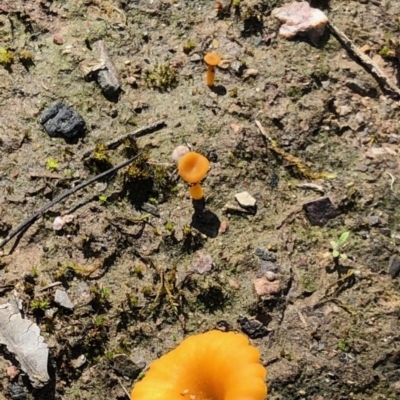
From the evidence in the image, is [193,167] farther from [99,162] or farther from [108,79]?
[108,79]

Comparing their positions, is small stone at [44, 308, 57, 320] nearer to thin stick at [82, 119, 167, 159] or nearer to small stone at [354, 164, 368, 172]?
thin stick at [82, 119, 167, 159]

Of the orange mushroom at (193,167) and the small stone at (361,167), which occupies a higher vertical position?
the orange mushroom at (193,167)

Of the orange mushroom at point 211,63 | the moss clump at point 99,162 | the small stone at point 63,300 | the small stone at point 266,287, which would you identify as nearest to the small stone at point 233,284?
the small stone at point 266,287

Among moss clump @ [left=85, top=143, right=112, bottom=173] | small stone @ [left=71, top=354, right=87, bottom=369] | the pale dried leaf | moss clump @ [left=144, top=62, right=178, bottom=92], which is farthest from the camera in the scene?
moss clump @ [left=144, top=62, right=178, bottom=92]

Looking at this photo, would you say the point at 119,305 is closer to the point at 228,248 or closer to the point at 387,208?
the point at 228,248

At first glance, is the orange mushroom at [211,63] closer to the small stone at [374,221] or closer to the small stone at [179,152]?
the small stone at [179,152]

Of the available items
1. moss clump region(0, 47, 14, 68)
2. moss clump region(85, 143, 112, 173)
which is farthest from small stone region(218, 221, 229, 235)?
moss clump region(0, 47, 14, 68)

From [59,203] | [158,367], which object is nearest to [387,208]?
[158,367]
